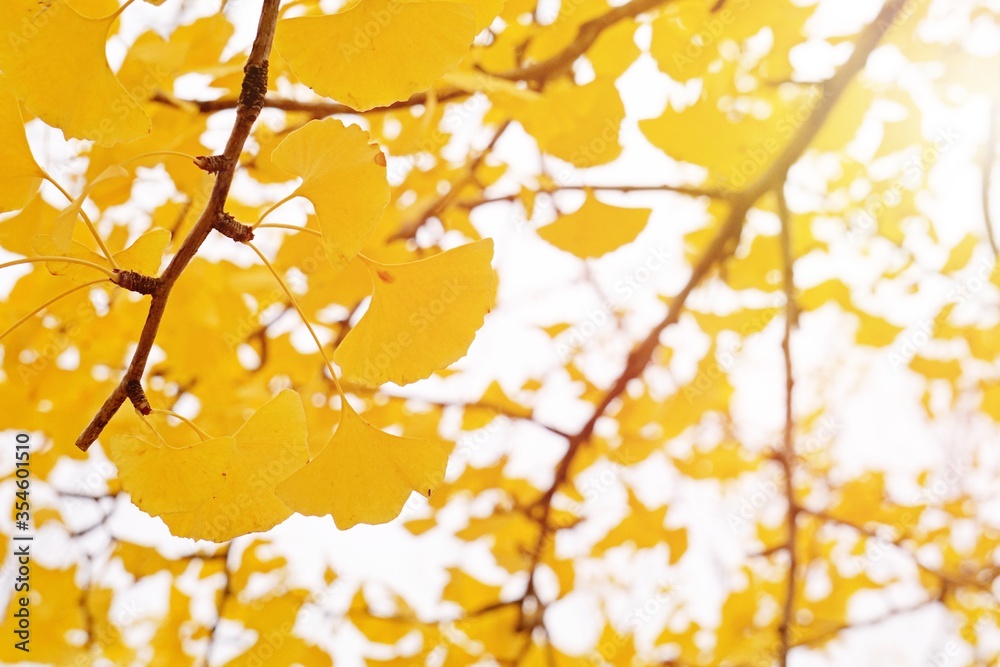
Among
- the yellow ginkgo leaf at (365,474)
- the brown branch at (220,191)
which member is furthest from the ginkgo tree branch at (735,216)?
the brown branch at (220,191)

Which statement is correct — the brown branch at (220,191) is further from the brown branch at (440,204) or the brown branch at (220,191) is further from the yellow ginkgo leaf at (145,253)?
the brown branch at (440,204)

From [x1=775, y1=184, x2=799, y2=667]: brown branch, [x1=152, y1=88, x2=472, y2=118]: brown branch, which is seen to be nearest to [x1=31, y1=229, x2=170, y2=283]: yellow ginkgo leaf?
[x1=152, y1=88, x2=472, y2=118]: brown branch

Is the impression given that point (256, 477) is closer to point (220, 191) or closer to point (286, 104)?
point (220, 191)

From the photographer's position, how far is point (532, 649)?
3.34 ft

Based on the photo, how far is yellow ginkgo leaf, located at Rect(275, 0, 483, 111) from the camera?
30 centimetres

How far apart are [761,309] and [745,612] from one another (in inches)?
23.7

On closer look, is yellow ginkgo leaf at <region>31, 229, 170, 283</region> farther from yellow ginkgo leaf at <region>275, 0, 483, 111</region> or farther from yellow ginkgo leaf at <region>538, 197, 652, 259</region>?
yellow ginkgo leaf at <region>538, 197, 652, 259</region>

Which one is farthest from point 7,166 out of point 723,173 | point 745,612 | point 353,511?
point 745,612

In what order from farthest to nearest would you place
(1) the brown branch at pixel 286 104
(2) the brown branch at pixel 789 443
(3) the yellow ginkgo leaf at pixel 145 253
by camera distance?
(2) the brown branch at pixel 789 443
(1) the brown branch at pixel 286 104
(3) the yellow ginkgo leaf at pixel 145 253

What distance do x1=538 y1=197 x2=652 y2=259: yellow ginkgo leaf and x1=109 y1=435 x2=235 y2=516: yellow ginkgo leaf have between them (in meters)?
0.46

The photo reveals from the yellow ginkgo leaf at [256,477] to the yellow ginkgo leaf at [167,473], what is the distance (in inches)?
0.5

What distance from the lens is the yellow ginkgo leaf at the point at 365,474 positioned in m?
0.37

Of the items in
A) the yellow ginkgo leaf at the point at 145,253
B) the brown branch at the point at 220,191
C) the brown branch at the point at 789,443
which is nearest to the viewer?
the brown branch at the point at 220,191

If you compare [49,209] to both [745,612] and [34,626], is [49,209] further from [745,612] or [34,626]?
[745,612]
